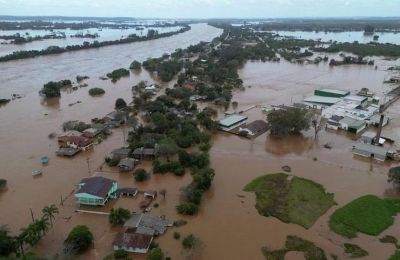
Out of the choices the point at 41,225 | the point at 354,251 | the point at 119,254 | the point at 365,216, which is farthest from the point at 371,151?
the point at 41,225

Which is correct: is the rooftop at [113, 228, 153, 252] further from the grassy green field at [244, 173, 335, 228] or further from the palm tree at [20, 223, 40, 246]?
the grassy green field at [244, 173, 335, 228]

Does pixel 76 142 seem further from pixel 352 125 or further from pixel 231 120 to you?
pixel 352 125

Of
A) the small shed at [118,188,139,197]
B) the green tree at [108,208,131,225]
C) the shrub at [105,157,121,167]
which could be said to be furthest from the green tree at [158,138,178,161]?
the green tree at [108,208,131,225]

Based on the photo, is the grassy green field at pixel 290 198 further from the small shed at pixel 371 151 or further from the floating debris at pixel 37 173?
the floating debris at pixel 37 173

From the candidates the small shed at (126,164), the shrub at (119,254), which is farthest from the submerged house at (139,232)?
the small shed at (126,164)

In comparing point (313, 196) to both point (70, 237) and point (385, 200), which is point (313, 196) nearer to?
point (385, 200)

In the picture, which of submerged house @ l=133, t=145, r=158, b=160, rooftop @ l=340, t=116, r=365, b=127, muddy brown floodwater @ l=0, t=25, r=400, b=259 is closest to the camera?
muddy brown floodwater @ l=0, t=25, r=400, b=259
